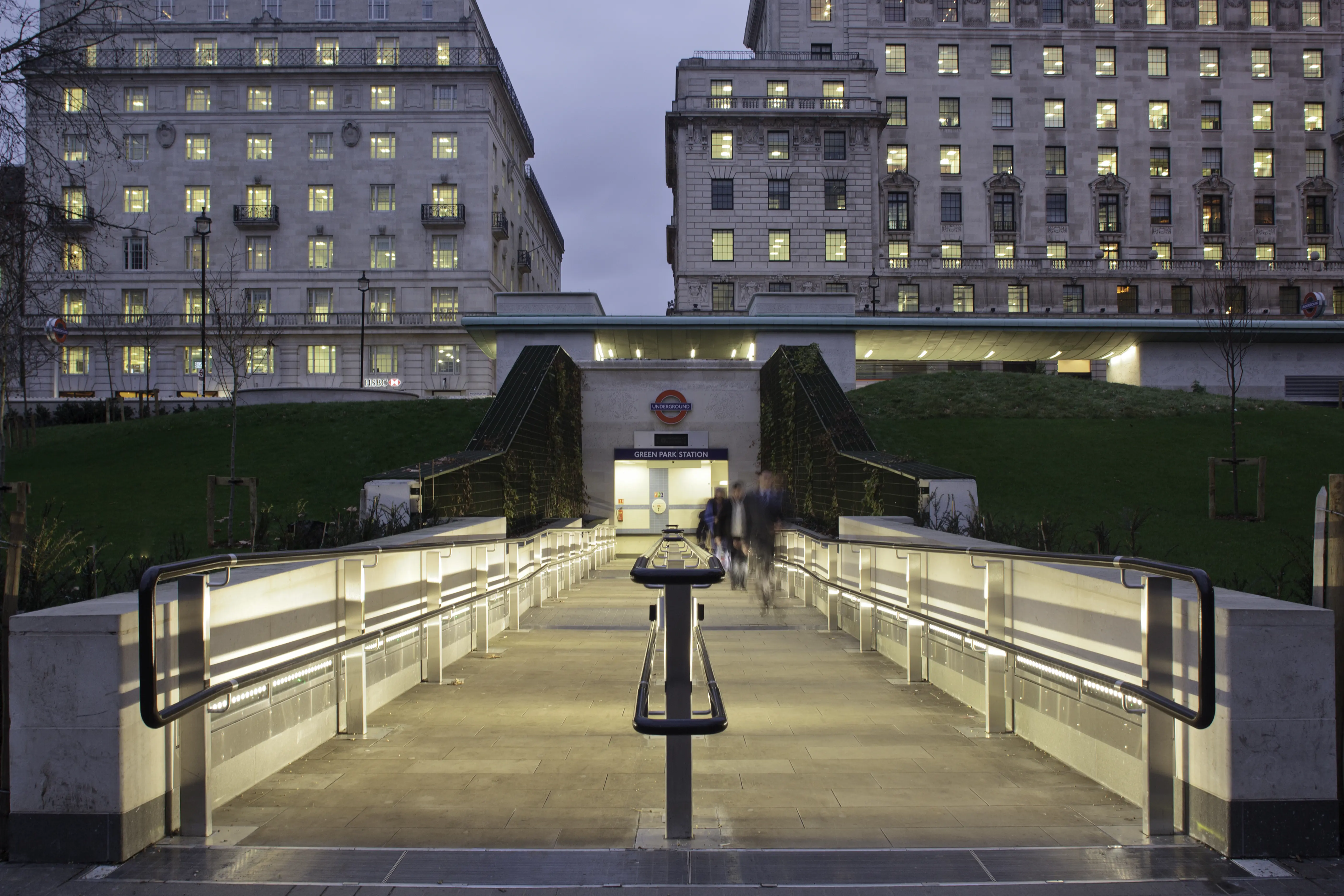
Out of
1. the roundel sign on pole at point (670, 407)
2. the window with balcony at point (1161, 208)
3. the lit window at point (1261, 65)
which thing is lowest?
the roundel sign on pole at point (670, 407)

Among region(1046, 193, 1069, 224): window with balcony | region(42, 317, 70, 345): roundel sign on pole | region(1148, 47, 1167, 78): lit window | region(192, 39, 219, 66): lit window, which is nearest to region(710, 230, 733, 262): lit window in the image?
region(1046, 193, 1069, 224): window with balcony

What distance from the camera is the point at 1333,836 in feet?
12.2

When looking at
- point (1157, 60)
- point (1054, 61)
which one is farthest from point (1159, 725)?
point (1157, 60)

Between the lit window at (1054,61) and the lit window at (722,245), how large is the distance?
24.2 meters

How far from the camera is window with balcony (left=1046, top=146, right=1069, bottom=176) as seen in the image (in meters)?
58.2

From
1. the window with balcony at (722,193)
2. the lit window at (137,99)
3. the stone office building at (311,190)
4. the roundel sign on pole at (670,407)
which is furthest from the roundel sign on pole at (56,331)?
the window with balcony at (722,193)

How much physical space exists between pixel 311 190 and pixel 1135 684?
59804 mm

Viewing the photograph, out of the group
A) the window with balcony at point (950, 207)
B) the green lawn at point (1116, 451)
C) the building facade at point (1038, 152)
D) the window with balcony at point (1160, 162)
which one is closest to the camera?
the green lawn at point (1116, 451)

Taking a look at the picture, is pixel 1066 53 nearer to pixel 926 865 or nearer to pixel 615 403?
pixel 615 403

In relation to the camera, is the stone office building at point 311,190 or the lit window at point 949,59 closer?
the stone office building at point 311,190

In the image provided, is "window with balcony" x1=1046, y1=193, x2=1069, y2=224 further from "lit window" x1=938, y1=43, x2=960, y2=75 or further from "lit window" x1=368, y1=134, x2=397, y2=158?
"lit window" x1=368, y1=134, x2=397, y2=158

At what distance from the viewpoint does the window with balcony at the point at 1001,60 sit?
2281 inches

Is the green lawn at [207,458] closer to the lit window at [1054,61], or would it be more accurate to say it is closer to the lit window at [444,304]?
the lit window at [444,304]

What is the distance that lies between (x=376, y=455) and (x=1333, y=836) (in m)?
25.5
